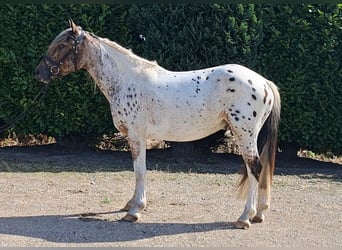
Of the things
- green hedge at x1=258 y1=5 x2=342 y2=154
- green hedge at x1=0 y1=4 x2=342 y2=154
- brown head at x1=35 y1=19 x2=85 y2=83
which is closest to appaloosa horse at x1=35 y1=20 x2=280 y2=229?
brown head at x1=35 y1=19 x2=85 y2=83

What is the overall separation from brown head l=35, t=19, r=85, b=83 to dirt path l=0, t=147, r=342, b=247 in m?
1.46

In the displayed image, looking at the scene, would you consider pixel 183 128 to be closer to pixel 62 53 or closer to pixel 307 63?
pixel 62 53

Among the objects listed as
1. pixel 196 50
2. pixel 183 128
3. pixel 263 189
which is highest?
pixel 196 50

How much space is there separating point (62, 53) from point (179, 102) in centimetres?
126

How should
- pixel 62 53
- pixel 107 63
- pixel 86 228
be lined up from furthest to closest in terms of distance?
pixel 107 63
pixel 62 53
pixel 86 228

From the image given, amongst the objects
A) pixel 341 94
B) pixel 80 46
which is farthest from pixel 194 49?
pixel 80 46

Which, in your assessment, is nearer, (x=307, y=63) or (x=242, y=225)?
(x=242, y=225)

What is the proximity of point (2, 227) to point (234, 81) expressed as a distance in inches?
102

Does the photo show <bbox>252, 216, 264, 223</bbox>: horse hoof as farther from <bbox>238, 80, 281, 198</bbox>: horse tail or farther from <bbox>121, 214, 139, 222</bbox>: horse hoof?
<bbox>121, 214, 139, 222</bbox>: horse hoof

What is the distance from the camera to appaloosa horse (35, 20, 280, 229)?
5.88 m

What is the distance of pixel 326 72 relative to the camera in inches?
343

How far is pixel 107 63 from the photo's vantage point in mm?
6223

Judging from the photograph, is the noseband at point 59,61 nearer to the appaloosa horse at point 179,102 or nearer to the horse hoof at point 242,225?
the appaloosa horse at point 179,102

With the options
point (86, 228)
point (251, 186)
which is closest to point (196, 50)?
point (251, 186)
